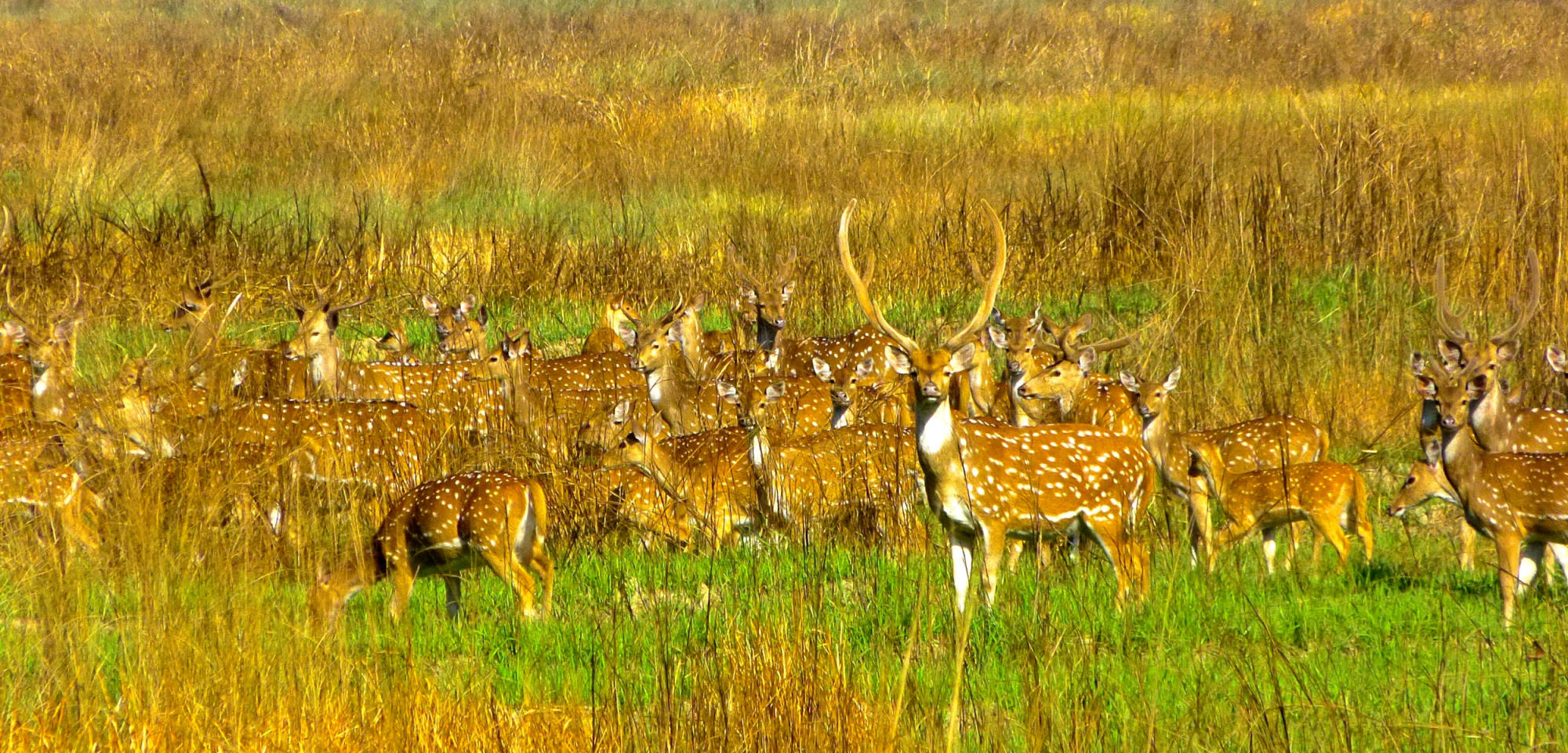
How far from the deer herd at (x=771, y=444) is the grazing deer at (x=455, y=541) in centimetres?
1

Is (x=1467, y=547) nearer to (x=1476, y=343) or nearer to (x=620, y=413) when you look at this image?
(x=1476, y=343)

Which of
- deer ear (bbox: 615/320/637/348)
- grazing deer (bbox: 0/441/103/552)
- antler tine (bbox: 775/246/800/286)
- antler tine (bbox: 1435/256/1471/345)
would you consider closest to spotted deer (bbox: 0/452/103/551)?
grazing deer (bbox: 0/441/103/552)

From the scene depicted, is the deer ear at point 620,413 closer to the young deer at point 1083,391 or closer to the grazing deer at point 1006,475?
the young deer at point 1083,391

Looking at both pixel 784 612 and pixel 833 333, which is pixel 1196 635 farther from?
pixel 833 333

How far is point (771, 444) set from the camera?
27.7 feet

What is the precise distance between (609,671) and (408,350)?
760 cm

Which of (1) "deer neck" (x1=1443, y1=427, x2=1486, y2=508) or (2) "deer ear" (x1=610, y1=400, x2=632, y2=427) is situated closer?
(1) "deer neck" (x1=1443, y1=427, x2=1486, y2=508)

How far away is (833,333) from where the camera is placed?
1216 cm

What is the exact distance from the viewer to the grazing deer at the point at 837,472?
24.1 ft

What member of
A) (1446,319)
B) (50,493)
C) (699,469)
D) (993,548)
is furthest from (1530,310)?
(50,493)

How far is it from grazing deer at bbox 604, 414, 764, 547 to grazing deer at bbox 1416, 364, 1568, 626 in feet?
10.1

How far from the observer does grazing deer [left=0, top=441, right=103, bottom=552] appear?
6.64 metres

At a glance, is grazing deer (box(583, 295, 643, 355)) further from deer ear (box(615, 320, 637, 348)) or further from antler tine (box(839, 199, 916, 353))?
antler tine (box(839, 199, 916, 353))

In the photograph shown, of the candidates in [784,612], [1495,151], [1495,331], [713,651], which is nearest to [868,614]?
[784,612]
